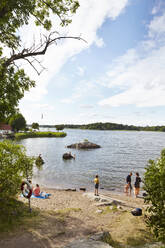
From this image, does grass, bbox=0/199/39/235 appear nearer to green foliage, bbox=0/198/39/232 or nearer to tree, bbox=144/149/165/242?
green foliage, bbox=0/198/39/232

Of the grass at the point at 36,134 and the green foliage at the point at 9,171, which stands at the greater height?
the green foliage at the point at 9,171

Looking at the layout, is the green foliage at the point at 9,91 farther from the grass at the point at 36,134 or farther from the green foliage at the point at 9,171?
the grass at the point at 36,134

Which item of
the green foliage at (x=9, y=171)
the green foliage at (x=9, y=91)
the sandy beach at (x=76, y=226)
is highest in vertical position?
the green foliage at (x=9, y=91)

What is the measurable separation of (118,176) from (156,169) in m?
23.9

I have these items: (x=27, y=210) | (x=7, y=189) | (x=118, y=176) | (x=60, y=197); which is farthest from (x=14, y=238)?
(x=118, y=176)

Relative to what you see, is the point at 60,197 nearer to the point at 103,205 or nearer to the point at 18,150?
the point at 103,205

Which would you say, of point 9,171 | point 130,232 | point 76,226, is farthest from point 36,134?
point 130,232

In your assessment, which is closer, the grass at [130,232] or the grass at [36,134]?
the grass at [130,232]

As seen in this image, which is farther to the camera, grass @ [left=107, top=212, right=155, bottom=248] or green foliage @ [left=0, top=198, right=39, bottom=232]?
green foliage @ [left=0, top=198, right=39, bottom=232]

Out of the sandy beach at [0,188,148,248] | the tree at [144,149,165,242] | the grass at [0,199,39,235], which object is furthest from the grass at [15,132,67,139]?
the tree at [144,149,165,242]

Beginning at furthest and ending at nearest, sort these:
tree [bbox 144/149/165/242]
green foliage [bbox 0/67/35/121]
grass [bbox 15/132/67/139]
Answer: grass [bbox 15/132/67/139] < green foliage [bbox 0/67/35/121] < tree [bbox 144/149/165/242]

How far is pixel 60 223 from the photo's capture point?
10.6m

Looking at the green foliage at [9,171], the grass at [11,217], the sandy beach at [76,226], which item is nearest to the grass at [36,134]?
the sandy beach at [76,226]

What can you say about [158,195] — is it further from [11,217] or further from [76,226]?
[11,217]
